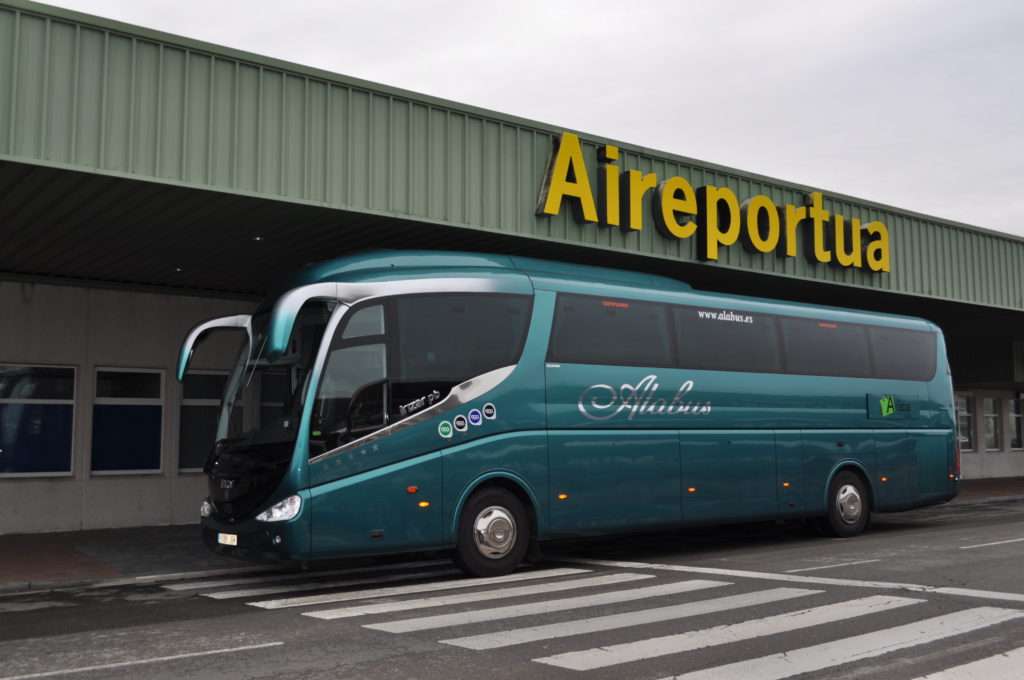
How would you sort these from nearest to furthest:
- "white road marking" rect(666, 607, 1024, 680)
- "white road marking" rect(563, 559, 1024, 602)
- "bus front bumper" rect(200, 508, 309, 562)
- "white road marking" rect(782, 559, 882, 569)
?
"white road marking" rect(666, 607, 1024, 680) → "white road marking" rect(563, 559, 1024, 602) → "bus front bumper" rect(200, 508, 309, 562) → "white road marking" rect(782, 559, 882, 569)

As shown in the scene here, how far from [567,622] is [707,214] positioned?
32.4 feet

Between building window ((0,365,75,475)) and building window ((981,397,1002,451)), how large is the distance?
33.1 meters

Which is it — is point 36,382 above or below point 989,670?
above

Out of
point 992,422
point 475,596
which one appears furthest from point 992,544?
point 992,422

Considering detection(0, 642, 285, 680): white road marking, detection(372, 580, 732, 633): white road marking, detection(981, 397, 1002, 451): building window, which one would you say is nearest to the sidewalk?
detection(372, 580, 732, 633): white road marking

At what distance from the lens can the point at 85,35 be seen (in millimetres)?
10836

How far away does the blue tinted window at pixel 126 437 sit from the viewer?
1748 centimetres

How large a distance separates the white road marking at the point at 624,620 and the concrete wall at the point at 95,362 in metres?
11.7

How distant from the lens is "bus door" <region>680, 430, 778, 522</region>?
13.8 m

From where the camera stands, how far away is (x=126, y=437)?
17.8 metres

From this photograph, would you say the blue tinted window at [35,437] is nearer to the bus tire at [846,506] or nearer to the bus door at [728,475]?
the bus door at [728,475]

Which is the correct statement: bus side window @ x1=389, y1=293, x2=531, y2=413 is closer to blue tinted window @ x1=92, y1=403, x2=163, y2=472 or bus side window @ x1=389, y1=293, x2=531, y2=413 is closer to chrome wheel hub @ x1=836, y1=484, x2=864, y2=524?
chrome wheel hub @ x1=836, y1=484, x2=864, y2=524

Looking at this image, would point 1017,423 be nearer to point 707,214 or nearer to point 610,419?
point 707,214

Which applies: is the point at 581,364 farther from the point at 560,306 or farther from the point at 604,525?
the point at 604,525
